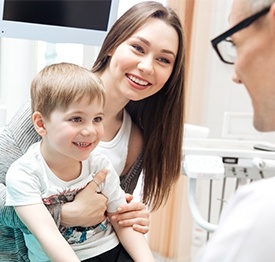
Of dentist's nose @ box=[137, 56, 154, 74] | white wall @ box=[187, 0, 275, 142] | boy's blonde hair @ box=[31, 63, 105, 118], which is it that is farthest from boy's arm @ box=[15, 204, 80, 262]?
white wall @ box=[187, 0, 275, 142]

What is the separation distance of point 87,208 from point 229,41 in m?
0.66

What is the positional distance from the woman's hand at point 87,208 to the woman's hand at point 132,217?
0.05 m

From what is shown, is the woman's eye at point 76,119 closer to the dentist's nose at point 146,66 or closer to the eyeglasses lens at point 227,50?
the dentist's nose at point 146,66

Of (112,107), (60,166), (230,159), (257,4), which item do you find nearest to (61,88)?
(60,166)

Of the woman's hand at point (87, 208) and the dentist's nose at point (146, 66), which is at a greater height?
the dentist's nose at point (146, 66)

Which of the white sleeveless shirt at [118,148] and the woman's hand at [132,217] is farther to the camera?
the white sleeveless shirt at [118,148]

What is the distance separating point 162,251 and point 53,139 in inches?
62.3

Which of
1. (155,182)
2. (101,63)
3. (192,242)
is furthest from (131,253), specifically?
(192,242)

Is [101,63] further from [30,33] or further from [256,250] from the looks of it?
[256,250]

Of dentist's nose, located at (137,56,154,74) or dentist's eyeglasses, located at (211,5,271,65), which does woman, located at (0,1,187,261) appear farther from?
dentist's eyeglasses, located at (211,5,271,65)

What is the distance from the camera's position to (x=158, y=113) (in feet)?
5.30

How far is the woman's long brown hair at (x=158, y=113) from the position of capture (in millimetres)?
1513

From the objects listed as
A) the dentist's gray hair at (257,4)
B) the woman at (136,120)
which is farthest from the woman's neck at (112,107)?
the dentist's gray hair at (257,4)

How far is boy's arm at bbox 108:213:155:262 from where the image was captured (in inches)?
53.2
